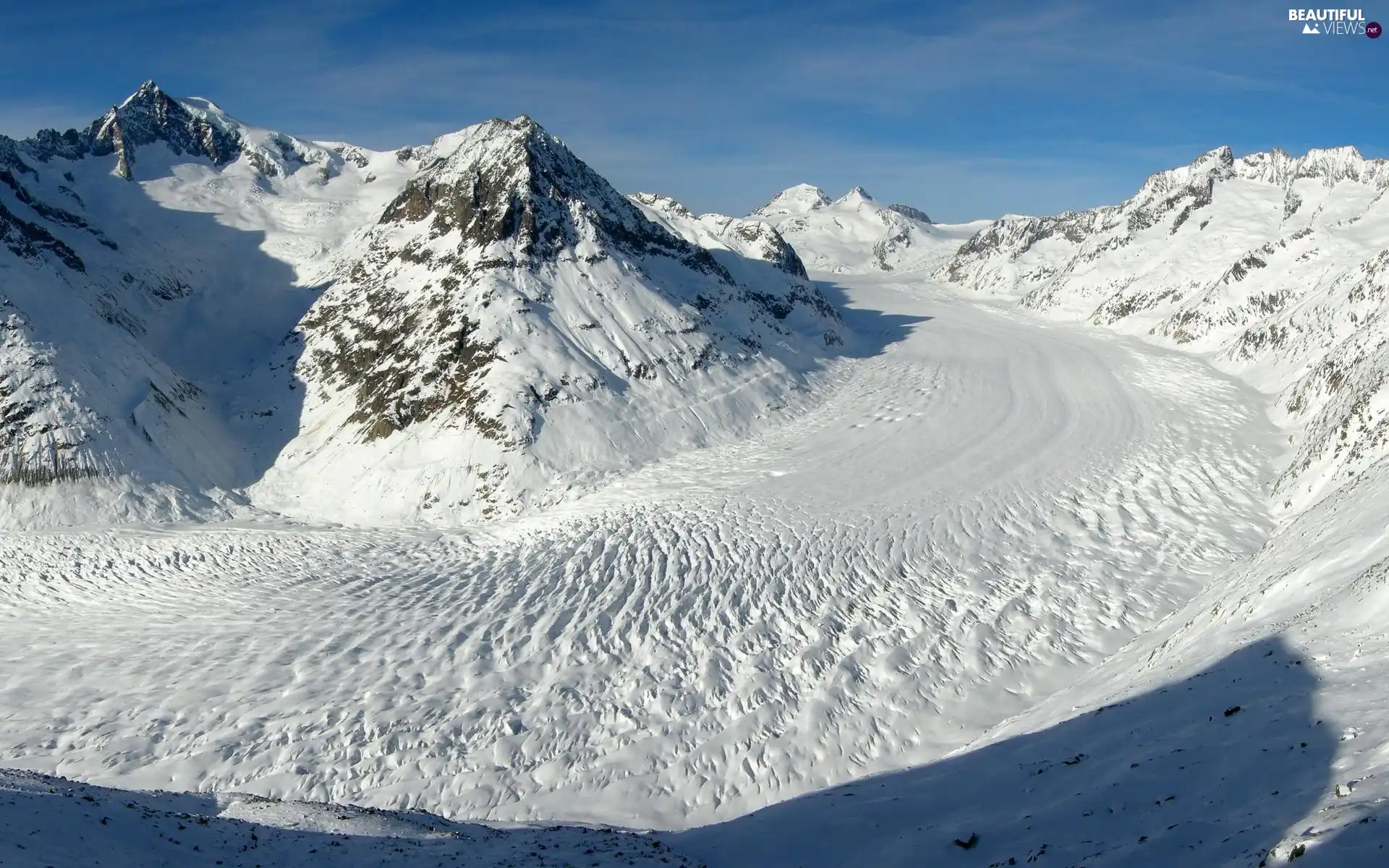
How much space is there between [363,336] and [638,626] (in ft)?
96.7

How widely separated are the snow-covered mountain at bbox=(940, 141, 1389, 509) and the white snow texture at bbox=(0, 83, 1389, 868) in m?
0.47

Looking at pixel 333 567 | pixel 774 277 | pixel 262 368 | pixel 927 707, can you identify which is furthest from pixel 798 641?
pixel 774 277

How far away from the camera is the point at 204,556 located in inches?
1164

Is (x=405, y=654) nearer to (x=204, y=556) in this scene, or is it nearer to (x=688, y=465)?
(x=204, y=556)

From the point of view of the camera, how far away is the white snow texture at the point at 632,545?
46.3 ft

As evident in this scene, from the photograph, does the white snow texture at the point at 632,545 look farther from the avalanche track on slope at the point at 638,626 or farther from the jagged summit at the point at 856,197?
the jagged summit at the point at 856,197

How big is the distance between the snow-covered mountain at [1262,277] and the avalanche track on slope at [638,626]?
4.89 m

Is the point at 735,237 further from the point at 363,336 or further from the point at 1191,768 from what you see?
the point at 1191,768

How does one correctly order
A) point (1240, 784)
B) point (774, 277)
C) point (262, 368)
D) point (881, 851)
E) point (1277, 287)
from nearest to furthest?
1. point (1240, 784)
2. point (881, 851)
3. point (262, 368)
4. point (1277, 287)
5. point (774, 277)

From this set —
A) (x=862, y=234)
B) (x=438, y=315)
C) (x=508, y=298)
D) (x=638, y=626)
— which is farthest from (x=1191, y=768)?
(x=862, y=234)

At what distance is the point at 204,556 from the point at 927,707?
84.4 ft

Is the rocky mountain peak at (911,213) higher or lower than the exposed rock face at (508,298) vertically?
higher

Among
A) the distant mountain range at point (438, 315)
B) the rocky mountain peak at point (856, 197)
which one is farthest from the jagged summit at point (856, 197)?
the distant mountain range at point (438, 315)

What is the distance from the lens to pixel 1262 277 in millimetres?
Answer: 58719
